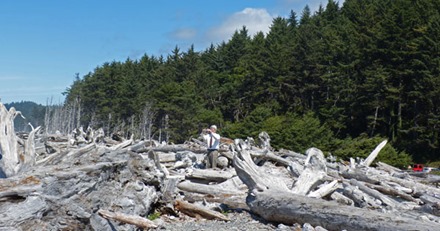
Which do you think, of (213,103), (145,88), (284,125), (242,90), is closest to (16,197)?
(284,125)

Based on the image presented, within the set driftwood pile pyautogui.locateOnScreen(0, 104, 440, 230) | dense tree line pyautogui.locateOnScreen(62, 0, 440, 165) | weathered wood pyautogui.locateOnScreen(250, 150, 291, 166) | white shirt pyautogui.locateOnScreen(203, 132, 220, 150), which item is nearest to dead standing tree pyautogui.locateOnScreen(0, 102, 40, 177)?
driftwood pile pyautogui.locateOnScreen(0, 104, 440, 230)

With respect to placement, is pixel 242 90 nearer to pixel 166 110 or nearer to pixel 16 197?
A: pixel 166 110

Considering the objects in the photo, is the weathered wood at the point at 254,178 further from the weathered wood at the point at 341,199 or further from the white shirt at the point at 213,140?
the white shirt at the point at 213,140

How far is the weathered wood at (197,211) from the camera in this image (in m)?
9.12

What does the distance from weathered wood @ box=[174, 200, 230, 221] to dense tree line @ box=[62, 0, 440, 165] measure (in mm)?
22809

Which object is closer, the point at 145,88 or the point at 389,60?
the point at 389,60

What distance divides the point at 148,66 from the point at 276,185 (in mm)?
79955

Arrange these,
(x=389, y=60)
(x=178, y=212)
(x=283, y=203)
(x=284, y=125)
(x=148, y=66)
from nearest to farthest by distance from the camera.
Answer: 1. (x=283, y=203)
2. (x=178, y=212)
3. (x=284, y=125)
4. (x=389, y=60)
5. (x=148, y=66)

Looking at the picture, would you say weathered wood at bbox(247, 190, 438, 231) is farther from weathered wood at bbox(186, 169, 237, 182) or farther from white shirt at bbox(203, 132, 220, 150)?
white shirt at bbox(203, 132, 220, 150)

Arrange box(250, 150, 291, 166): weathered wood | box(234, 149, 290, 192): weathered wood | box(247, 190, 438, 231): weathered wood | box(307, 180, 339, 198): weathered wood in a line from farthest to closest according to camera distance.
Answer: box(250, 150, 291, 166): weathered wood → box(307, 180, 339, 198): weathered wood → box(234, 149, 290, 192): weathered wood → box(247, 190, 438, 231): weathered wood

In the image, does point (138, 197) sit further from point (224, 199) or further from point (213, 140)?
point (213, 140)

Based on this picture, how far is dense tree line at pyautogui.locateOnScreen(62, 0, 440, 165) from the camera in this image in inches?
1505

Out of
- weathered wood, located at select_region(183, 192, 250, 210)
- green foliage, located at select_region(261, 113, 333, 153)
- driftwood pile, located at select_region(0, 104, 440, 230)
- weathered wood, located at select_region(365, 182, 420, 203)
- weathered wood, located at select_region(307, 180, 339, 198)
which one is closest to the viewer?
driftwood pile, located at select_region(0, 104, 440, 230)

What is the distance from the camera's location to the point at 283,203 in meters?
8.34
